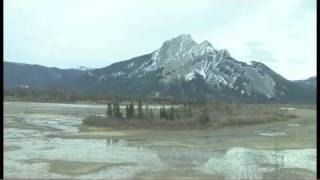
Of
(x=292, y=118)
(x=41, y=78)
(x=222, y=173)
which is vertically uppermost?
(x=41, y=78)

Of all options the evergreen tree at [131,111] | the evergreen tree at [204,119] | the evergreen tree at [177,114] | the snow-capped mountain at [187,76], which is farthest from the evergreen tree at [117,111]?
the evergreen tree at [204,119]

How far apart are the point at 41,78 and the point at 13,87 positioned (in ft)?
6.00

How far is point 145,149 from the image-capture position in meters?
7.98

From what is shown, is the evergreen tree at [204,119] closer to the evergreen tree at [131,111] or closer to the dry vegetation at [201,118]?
the dry vegetation at [201,118]

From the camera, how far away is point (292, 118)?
891cm

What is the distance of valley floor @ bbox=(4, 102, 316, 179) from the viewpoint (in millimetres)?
6105

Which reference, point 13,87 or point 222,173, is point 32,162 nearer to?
point 13,87

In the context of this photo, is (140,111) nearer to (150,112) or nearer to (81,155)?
(150,112)

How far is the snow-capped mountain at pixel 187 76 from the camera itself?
7.41 metres

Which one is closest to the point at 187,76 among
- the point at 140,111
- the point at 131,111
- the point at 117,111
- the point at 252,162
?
the point at 252,162

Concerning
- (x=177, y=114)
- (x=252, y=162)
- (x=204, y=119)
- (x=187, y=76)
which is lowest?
(x=252, y=162)

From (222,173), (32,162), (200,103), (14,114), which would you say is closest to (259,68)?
(200,103)

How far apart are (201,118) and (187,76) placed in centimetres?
221

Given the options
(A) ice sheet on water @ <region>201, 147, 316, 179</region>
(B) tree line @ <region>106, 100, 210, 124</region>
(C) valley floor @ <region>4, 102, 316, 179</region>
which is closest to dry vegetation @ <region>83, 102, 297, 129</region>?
(B) tree line @ <region>106, 100, 210, 124</region>
